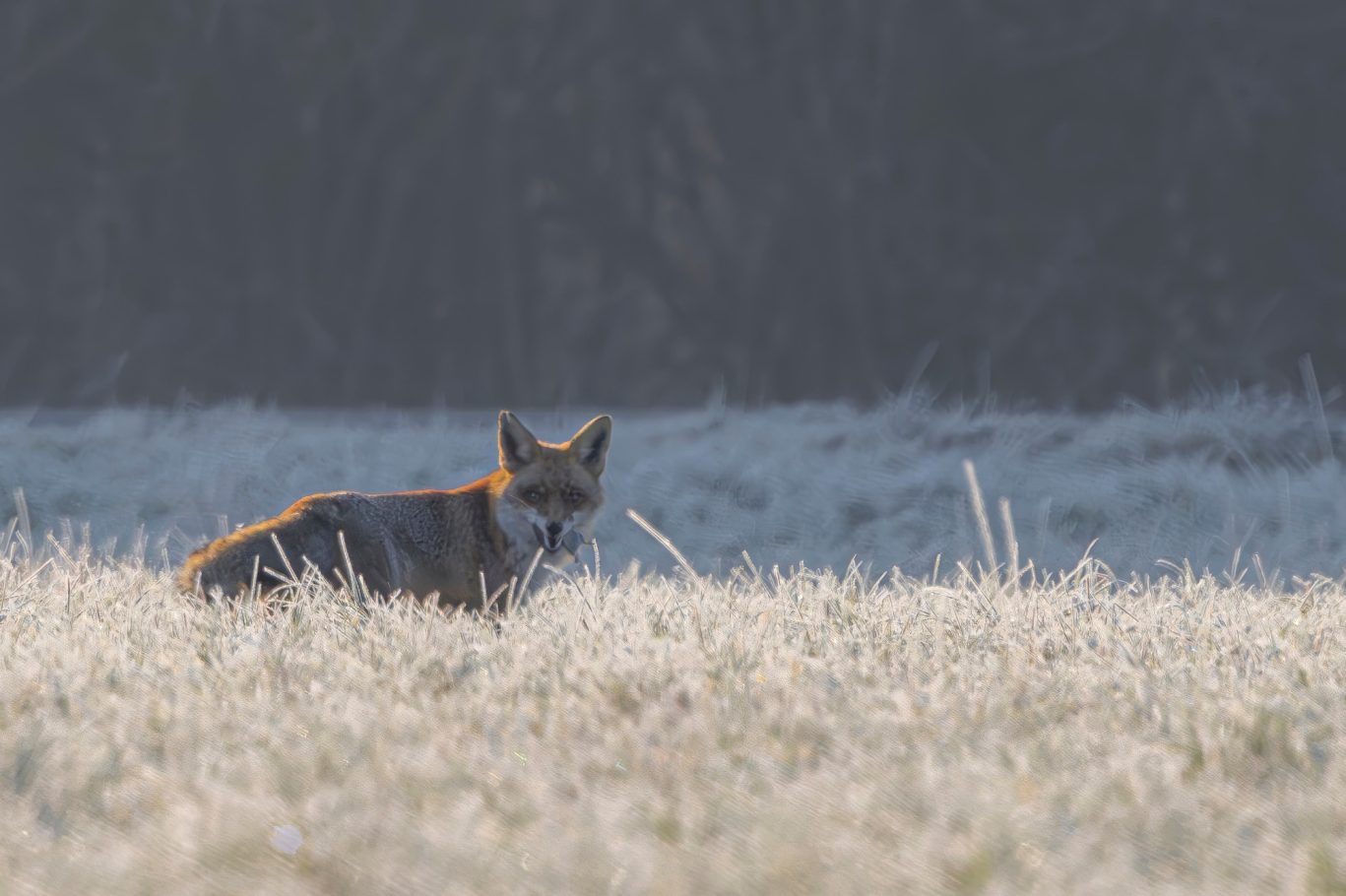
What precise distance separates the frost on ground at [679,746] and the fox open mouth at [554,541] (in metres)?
0.81

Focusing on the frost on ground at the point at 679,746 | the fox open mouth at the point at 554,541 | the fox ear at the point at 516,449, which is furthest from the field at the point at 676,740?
the fox ear at the point at 516,449

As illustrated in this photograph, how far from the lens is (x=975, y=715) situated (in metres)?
3.26

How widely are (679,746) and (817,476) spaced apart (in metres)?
5.91

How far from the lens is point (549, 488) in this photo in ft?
18.7

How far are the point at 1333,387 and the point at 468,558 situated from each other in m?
6.31

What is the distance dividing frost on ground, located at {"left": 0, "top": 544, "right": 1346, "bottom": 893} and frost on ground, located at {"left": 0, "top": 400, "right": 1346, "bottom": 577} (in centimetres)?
346

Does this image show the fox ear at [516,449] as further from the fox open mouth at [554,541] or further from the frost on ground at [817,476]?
the frost on ground at [817,476]

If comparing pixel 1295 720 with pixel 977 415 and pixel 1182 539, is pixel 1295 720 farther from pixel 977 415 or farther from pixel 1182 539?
pixel 977 415

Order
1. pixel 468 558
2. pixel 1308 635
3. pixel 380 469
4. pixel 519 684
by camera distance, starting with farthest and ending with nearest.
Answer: pixel 380 469 < pixel 468 558 < pixel 1308 635 < pixel 519 684

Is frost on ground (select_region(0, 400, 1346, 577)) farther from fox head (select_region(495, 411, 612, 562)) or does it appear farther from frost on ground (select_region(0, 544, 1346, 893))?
frost on ground (select_region(0, 544, 1346, 893))

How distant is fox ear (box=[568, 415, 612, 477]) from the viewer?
5.91 meters

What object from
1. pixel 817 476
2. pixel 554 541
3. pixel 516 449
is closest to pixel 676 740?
pixel 554 541

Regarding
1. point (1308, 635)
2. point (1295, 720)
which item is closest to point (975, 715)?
point (1295, 720)

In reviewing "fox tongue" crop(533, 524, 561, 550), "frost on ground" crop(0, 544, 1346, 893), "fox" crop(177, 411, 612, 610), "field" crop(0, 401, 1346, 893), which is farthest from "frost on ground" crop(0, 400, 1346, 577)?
"frost on ground" crop(0, 544, 1346, 893)
